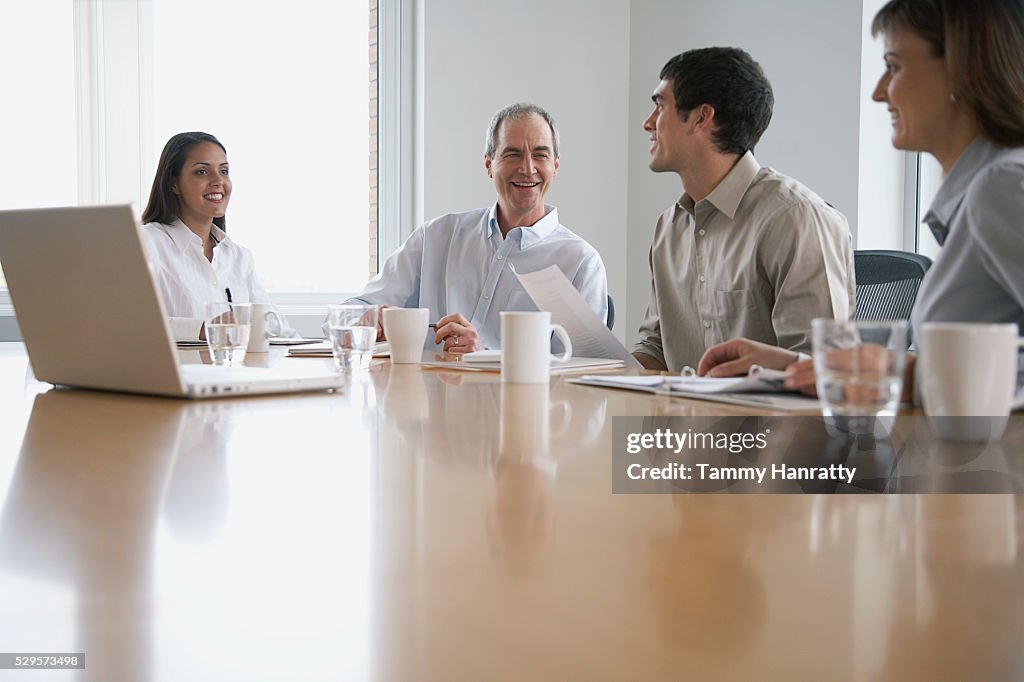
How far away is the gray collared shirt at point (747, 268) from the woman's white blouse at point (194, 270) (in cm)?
117

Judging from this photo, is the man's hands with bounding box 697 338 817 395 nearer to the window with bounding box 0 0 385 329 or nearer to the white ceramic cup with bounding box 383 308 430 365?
the white ceramic cup with bounding box 383 308 430 365

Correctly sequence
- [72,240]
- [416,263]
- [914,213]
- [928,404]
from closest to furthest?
[928,404] → [72,240] → [416,263] → [914,213]

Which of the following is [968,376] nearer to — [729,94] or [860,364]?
[860,364]

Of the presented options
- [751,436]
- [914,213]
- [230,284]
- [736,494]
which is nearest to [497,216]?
[230,284]

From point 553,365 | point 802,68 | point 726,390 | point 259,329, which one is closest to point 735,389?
point 726,390

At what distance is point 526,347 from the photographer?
1434 millimetres

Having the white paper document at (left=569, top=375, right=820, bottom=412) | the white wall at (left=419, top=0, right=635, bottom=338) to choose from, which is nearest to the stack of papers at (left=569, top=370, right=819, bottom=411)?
the white paper document at (left=569, top=375, right=820, bottom=412)

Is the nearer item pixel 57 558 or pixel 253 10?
pixel 57 558

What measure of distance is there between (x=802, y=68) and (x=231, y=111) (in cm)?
235

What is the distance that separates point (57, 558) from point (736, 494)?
444mm

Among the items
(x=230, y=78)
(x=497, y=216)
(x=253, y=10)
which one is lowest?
(x=497, y=216)

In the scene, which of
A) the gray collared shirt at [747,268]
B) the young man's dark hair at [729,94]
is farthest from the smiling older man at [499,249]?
the young man's dark hair at [729,94]

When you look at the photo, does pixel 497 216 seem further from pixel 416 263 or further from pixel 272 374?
pixel 272 374

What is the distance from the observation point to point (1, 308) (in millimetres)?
3881
